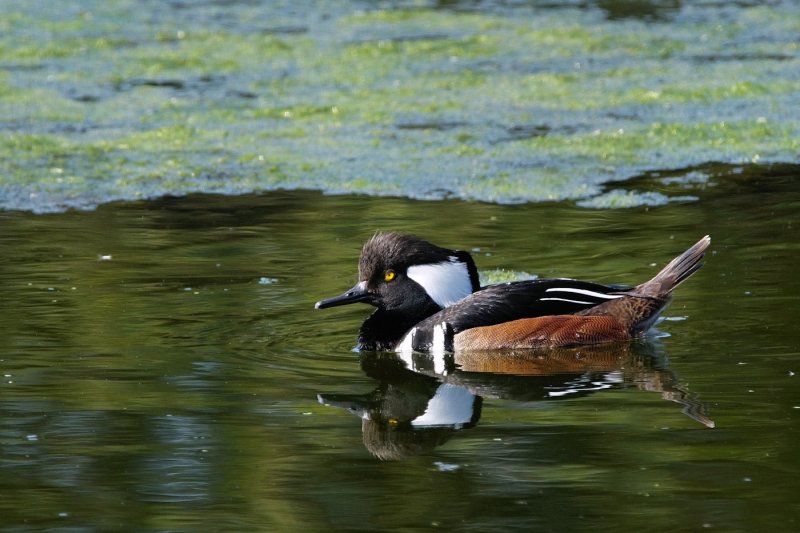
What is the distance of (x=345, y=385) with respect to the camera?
699cm

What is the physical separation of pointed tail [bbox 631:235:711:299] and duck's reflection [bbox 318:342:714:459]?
1.01ft

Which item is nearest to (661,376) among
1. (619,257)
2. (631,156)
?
(619,257)

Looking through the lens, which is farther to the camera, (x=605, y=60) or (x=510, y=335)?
(x=605, y=60)

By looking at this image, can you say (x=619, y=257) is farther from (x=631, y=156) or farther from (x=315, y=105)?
(x=315, y=105)

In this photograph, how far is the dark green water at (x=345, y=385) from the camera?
16.7 feet

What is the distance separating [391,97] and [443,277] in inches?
249

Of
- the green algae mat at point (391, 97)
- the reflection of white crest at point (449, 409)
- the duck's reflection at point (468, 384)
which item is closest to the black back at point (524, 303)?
the duck's reflection at point (468, 384)

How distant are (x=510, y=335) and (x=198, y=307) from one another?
1.84m

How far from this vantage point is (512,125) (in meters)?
13.2

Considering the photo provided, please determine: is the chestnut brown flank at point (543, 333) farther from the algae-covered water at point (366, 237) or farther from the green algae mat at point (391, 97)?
the green algae mat at point (391, 97)

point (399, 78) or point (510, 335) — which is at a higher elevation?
point (399, 78)

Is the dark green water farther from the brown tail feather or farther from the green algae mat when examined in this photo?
the green algae mat

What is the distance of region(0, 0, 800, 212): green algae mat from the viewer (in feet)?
38.7

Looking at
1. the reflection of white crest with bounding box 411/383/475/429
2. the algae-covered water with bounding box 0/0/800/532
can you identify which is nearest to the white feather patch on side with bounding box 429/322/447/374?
the algae-covered water with bounding box 0/0/800/532
